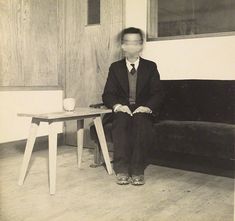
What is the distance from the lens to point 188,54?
10.8 ft

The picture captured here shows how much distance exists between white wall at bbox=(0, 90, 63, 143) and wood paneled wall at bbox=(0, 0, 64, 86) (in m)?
0.11

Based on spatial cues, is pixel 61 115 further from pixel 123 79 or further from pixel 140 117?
pixel 123 79

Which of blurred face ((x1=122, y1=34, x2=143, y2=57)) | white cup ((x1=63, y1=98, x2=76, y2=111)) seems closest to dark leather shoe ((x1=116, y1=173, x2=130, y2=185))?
white cup ((x1=63, y1=98, x2=76, y2=111))

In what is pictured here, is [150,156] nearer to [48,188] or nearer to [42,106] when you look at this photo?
[48,188]

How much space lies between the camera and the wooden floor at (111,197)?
199 cm

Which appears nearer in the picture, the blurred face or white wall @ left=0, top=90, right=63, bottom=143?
the blurred face

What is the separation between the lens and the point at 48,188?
248cm

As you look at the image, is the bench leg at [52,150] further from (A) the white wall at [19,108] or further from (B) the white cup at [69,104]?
(A) the white wall at [19,108]

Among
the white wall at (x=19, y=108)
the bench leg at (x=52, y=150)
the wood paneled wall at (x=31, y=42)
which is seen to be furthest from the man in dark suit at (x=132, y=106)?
the wood paneled wall at (x=31, y=42)

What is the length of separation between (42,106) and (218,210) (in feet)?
7.86

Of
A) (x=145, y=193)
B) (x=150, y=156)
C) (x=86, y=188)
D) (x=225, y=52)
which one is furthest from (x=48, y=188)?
(x=225, y=52)

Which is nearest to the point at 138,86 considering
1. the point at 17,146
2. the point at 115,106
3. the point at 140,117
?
the point at 115,106

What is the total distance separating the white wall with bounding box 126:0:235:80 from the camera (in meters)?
3.06

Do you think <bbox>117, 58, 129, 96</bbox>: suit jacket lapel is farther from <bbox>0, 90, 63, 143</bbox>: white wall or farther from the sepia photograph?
<bbox>0, 90, 63, 143</bbox>: white wall
